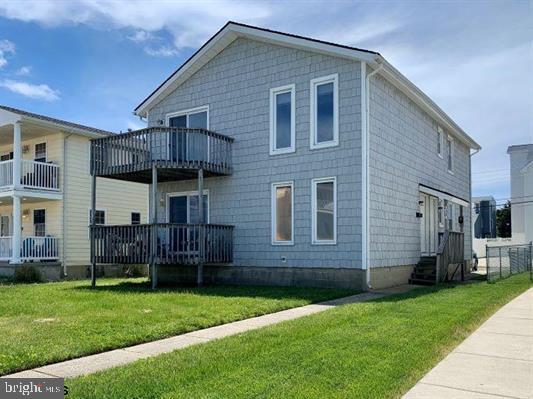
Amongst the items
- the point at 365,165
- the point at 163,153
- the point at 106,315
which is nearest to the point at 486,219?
the point at 365,165

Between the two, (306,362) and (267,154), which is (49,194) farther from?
(306,362)

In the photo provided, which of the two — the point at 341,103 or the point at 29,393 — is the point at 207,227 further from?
the point at 29,393

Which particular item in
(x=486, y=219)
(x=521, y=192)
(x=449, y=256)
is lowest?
(x=449, y=256)

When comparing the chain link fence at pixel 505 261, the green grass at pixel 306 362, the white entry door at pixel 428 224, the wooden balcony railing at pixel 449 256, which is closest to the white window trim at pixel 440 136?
the white entry door at pixel 428 224

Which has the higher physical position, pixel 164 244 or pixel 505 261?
pixel 164 244

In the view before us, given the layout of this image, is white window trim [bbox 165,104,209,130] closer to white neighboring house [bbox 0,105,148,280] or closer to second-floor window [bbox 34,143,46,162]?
white neighboring house [bbox 0,105,148,280]

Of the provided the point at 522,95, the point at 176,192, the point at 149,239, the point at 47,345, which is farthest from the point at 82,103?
the point at 522,95

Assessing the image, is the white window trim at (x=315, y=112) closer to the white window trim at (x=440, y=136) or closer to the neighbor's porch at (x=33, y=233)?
the white window trim at (x=440, y=136)

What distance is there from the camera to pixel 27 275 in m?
18.6

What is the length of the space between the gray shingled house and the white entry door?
40cm

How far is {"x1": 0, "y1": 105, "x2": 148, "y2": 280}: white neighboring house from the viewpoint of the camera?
19844 millimetres

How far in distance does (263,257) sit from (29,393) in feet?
34.1

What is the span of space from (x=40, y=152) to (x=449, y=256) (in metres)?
16.9

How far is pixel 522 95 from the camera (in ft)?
49.9
